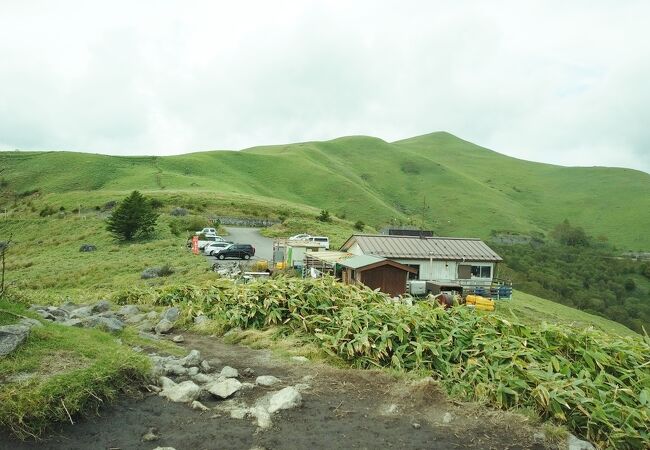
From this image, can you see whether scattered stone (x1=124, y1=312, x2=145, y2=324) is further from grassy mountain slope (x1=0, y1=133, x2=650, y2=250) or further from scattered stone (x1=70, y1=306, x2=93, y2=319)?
grassy mountain slope (x1=0, y1=133, x2=650, y2=250)

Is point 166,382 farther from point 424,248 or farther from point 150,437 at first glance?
point 424,248

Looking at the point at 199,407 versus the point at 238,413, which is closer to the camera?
the point at 238,413

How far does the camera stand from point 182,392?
720cm

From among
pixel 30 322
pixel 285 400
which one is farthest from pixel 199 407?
pixel 30 322

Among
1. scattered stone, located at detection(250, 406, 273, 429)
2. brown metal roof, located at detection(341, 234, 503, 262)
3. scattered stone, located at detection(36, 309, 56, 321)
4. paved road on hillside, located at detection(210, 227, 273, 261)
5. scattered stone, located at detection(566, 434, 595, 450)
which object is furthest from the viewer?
paved road on hillside, located at detection(210, 227, 273, 261)

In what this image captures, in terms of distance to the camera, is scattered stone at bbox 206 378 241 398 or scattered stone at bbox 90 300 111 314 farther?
scattered stone at bbox 90 300 111 314

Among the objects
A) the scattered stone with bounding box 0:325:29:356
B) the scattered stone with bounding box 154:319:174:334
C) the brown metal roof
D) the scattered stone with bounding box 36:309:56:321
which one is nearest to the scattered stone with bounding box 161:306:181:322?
the scattered stone with bounding box 154:319:174:334

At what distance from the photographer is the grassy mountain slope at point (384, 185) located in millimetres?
106625

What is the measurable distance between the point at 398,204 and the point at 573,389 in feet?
433

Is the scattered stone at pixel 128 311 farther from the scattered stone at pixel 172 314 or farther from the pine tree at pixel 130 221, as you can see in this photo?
the pine tree at pixel 130 221

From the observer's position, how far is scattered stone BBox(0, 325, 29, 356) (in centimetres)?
705

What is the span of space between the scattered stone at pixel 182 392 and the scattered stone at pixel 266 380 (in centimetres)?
110

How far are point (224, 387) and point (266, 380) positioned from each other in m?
0.87

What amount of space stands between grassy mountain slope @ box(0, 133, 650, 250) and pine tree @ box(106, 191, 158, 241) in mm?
36908
